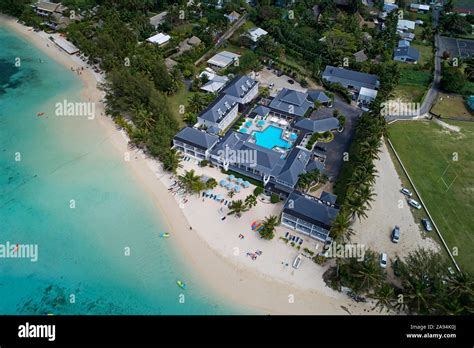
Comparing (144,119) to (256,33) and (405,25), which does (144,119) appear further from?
(405,25)

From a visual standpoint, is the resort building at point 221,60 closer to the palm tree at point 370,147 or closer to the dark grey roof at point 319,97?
the dark grey roof at point 319,97

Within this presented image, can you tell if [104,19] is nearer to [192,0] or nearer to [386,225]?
[192,0]

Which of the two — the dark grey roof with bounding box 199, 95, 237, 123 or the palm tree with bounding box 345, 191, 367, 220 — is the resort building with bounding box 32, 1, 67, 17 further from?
the palm tree with bounding box 345, 191, 367, 220

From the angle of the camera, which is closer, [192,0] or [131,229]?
[131,229]

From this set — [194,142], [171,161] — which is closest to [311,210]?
[194,142]

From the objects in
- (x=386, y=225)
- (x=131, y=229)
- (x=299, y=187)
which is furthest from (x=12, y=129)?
(x=386, y=225)

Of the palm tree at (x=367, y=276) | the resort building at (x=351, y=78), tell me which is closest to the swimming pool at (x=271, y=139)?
the resort building at (x=351, y=78)
